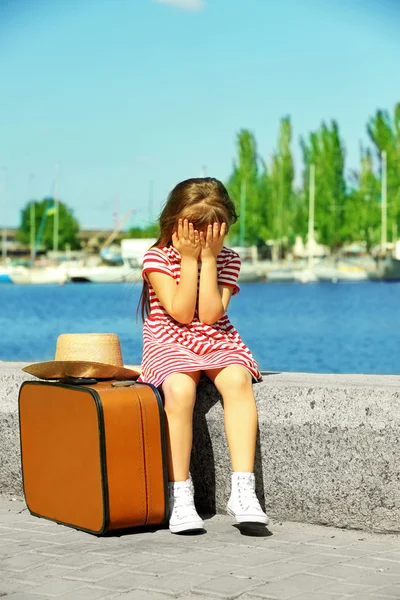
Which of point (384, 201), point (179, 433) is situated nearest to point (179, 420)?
point (179, 433)

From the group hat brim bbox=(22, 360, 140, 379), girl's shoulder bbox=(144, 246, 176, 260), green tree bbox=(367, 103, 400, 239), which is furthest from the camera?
green tree bbox=(367, 103, 400, 239)

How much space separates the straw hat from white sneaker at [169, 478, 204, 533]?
1.60 ft

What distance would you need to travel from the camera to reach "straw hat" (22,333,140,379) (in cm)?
416

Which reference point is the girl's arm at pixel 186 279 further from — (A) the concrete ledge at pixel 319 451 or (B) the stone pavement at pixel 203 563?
(B) the stone pavement at pixel 203 563

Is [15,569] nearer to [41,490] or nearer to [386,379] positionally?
[41,490]

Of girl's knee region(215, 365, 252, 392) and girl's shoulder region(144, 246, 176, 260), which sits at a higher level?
girl's shoulder region(144, 246, 176, 260)

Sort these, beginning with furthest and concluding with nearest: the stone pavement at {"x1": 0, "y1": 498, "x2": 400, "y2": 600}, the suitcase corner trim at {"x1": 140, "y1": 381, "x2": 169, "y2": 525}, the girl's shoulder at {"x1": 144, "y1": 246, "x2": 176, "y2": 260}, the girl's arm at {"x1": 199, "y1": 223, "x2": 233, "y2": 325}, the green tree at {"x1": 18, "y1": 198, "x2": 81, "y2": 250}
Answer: the green tree at {"x1": 18, "y1": 198, "x2": 81, "y2": 250}
the girl's shoulder at {"x1": 144, "y1": 246, "x2": 176, "y2": 260}
the girl's arm at {"x1": 199, "y1": 223, "x2": 233, "y2": 325}
the suitcase corner trim at {"x1": 140, "y1": 381, "x2": 169, "y2": 525}
the stone pavement at {"x1": 0, "y1": 498, "x2": 400, "y2": 600}

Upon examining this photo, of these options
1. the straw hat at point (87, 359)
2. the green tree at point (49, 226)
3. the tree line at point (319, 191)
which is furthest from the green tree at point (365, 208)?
the straw hat at point (87, 359)

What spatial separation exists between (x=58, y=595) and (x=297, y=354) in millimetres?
30462

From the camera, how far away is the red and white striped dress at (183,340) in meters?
4.16

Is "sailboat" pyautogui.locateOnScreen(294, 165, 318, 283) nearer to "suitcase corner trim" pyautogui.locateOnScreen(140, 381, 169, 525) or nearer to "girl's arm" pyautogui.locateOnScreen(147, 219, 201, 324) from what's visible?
"girl's arm" pyautogui.locateOnScreen(147, 219, 201, 324)

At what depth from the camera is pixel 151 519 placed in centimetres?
402

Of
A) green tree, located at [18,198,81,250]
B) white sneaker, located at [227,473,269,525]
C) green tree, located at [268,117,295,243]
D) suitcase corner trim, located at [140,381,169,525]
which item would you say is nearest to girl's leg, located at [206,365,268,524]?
white sneaker, located at [227,473,269,525]

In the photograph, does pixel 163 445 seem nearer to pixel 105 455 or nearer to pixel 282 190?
pixel 105 455
